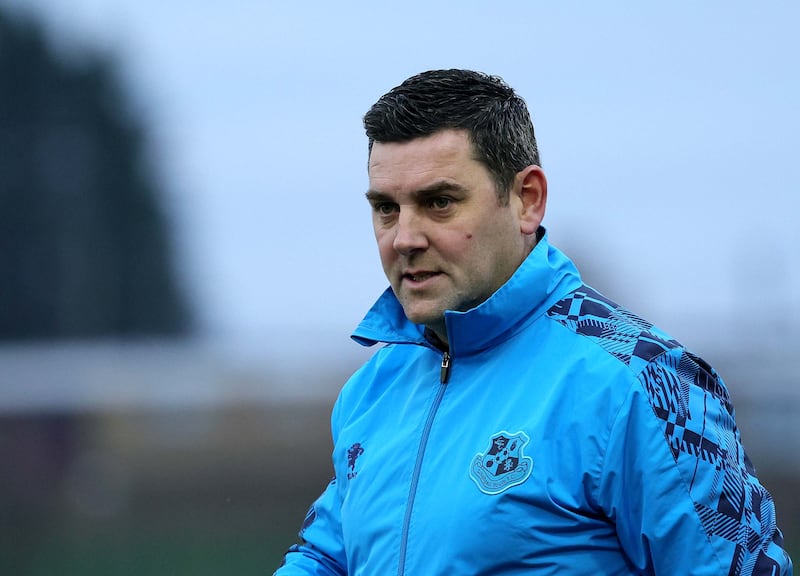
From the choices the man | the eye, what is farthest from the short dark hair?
the eye

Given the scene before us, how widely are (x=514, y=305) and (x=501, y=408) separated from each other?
18cm

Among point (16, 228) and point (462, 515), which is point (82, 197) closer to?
point (16, 228)

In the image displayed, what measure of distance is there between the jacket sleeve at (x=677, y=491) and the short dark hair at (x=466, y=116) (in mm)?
459

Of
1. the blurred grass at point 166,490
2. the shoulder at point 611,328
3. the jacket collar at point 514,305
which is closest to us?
the shoulder at point 611,328

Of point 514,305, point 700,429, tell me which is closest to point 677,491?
point 700,429

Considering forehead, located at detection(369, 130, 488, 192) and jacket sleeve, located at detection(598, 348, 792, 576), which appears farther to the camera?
forehead, located at detection(369, 130, 488, 192)

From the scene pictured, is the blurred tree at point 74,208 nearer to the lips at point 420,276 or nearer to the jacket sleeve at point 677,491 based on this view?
the lips at point 420,276

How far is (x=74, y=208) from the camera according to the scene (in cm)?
1988

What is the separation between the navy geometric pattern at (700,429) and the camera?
Answer: 1.89m

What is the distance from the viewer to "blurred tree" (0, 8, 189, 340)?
60.6 feet

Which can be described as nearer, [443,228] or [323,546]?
[443,228]

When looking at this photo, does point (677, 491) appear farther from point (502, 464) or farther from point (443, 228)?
point (443, 228)

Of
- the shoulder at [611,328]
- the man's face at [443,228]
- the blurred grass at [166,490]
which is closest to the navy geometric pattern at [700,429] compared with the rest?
the shoulder at [611,328]

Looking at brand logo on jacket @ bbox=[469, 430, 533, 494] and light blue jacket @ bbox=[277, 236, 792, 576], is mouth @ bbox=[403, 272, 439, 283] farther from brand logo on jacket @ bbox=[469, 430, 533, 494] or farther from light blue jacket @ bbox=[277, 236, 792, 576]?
brand logo on jacket @ bbox=[469, 430, 533, 494]
